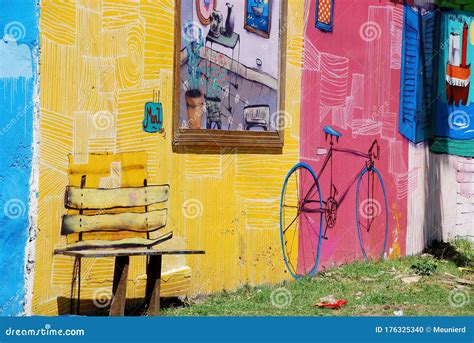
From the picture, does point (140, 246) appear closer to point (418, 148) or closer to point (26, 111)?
point (26, 111)

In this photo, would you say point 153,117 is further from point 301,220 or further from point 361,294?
point 361,294

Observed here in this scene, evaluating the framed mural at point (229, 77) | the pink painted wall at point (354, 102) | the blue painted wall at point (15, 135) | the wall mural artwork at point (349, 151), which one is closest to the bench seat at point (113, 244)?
the blue painted wall at point (15, 135)

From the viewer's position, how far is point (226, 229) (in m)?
8.20

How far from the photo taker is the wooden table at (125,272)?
22.2 ft

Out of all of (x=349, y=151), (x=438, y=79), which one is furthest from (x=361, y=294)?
(x=438, y=79)

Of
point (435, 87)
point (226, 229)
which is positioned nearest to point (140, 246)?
point (226, 229)

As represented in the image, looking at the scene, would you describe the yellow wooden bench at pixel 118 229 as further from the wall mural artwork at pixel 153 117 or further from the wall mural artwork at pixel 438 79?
the wall mural artwork at pixel 438 79

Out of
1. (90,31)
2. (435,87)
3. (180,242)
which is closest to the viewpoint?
(90,31)

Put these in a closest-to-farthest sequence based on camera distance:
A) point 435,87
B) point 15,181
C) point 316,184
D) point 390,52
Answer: point 15,181 → point 316,184 → point 390,52 → point 435,87

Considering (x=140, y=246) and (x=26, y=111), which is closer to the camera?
(x=26, y=111)

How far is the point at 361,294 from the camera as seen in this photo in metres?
8.42

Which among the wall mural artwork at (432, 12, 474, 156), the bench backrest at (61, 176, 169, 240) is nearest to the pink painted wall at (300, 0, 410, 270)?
the wall mural artwork at (432, 12, 474, 156)

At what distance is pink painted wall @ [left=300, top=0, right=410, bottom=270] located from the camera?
9133mm

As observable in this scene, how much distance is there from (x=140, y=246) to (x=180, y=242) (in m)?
0.56
